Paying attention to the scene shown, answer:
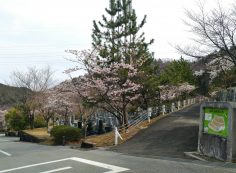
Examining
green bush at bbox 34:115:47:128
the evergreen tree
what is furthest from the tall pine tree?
green bush at bbox 34:115:47:128

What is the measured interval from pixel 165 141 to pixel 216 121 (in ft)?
17.9

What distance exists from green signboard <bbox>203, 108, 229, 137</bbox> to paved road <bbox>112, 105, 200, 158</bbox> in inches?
63.6

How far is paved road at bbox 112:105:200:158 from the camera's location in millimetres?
17750

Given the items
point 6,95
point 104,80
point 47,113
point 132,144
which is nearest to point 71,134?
point 104,80

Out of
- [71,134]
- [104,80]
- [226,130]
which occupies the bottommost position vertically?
[71,134]

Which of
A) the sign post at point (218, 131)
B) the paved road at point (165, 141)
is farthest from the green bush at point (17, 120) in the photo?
the sign post at point (218, 131)

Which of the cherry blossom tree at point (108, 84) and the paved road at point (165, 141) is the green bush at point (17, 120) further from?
the paved road at point (165, 141)

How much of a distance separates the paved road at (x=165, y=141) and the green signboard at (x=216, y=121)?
63.6 inches

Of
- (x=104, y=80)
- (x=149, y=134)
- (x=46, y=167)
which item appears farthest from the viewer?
(x=104, y=80)

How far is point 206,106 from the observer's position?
644 inches

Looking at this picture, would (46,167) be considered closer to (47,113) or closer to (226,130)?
(226,130)

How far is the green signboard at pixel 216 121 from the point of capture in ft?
46.8

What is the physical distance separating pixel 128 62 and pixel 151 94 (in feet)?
20.4

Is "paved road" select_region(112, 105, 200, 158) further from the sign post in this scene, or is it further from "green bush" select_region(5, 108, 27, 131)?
"green bush" select_region(5, 108, 27, 131)
